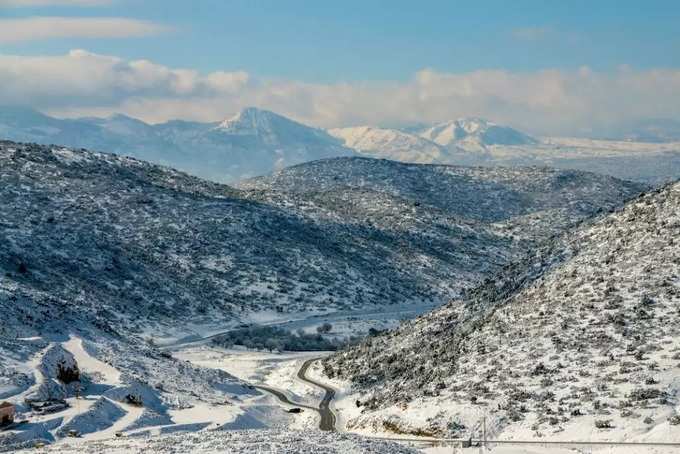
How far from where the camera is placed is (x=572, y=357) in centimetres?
5400

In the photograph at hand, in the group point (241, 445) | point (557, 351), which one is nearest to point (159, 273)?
point (557, 351)

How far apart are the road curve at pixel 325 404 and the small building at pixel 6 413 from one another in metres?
20.1

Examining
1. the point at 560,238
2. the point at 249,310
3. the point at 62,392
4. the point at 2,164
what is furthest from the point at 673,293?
the point at 2,164

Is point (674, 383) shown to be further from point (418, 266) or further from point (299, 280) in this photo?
point (418, 266)

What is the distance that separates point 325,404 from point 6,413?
26758mm

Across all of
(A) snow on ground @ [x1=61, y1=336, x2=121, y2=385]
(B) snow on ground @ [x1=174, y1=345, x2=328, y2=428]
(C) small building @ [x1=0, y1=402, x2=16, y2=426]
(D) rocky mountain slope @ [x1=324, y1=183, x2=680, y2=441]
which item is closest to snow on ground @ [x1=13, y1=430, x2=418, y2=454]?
(C) small building @ [x1=0, y1=402, x2=16, y2=426]

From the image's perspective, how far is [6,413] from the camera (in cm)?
4547

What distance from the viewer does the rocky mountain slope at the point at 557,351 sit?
46.7 m

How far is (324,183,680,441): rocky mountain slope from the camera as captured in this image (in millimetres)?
46719

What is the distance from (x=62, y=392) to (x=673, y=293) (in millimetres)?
41504

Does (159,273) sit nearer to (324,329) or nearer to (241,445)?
(324,329)

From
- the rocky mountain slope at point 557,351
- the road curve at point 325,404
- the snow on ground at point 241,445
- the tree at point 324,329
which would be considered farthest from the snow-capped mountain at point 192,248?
the snow on ground at point 241,445

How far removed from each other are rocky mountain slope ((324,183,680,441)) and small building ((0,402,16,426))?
21446 millimetres

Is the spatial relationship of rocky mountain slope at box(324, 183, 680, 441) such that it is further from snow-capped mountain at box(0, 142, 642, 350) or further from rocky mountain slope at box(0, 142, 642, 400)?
snow-capped mountain at box(0, 142, 642, 350)
